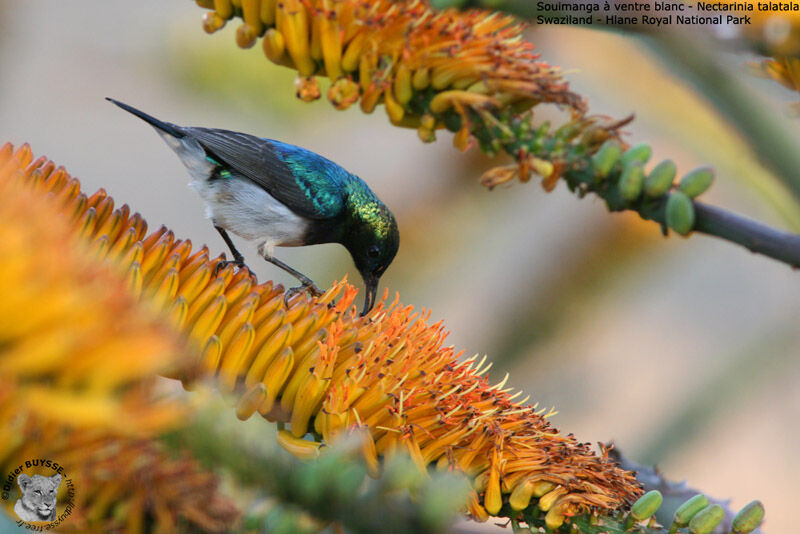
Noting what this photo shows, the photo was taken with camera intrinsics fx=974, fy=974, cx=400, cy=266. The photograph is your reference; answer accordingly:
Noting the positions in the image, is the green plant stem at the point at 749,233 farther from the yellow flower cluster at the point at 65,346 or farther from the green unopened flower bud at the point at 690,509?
the yellow flower cluster at the point at 65,346

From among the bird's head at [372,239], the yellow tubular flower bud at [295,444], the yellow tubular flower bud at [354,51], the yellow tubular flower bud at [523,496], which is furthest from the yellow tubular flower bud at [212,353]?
the bird's head at [372,239]

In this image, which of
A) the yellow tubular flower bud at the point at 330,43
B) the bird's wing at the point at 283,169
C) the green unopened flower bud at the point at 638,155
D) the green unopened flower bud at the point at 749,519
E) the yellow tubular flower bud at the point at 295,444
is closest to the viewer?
the green unopened flower bud at the point at 749,519

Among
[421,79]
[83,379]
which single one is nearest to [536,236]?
[421,79]

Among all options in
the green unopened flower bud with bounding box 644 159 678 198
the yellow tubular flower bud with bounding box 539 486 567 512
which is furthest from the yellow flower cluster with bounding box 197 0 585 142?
the yellow tubular flower bud with bounding box 539 486 567 512

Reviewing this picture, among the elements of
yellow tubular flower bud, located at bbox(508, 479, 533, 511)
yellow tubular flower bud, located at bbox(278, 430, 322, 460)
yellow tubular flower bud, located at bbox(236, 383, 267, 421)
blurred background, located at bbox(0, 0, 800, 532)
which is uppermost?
yellow tubular flower bud, located at bbox(236, 383, 267, 421)

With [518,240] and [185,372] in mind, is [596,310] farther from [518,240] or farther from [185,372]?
[185,372]

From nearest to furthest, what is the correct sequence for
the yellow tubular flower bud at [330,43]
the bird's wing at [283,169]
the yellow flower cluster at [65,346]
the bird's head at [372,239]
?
the yellow flower cluster at [65,346], the yellow tubular flower bud at [330,43], the bird's wing at [283,169], the bird's head at [372,239]

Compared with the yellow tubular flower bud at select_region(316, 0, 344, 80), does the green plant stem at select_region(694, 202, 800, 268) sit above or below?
above

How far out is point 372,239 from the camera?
309cm

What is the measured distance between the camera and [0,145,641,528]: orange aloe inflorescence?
4.41ft

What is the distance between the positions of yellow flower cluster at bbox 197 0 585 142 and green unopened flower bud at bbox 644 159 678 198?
0.53 m

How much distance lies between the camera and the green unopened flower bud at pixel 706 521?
1.16m

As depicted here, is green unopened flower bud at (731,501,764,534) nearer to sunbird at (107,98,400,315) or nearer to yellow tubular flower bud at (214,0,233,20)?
yellow tubular flower bud at (214,0,233,20)

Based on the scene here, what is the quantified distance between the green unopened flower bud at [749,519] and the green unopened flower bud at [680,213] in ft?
1.36
